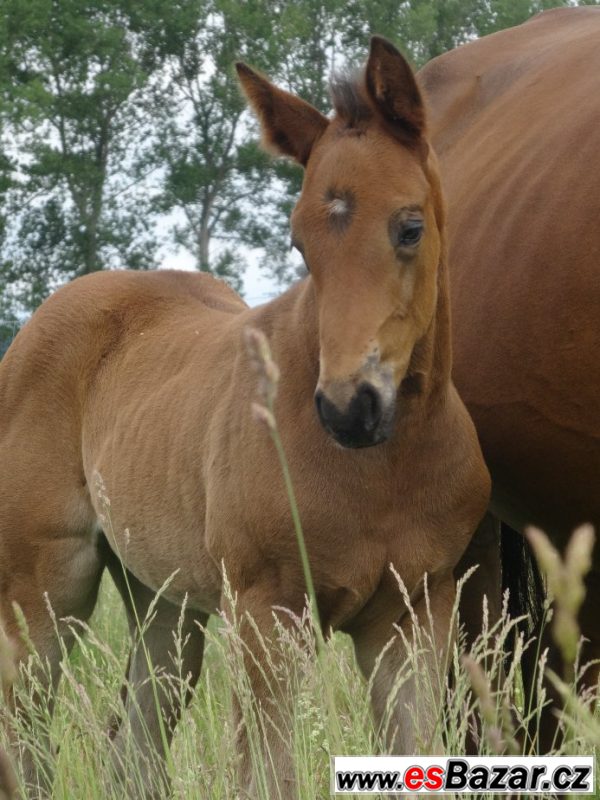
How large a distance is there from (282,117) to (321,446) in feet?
2.63

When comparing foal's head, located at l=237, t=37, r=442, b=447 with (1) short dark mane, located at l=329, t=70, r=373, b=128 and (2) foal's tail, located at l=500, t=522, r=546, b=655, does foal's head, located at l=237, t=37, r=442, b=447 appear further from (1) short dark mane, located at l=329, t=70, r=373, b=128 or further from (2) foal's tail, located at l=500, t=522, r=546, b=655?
(2) foal's tail, located at l=500, t=522, r=546, b=655

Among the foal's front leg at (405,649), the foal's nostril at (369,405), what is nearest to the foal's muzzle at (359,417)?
the foal's nostril at (369,405)

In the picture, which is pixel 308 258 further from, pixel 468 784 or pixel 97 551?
pixel 97 551

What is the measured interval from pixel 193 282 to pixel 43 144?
78.0 ft

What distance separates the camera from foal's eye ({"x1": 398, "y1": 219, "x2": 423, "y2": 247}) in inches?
104

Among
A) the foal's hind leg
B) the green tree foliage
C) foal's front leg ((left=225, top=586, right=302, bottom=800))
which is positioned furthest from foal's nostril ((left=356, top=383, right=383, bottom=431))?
the green tree foliage

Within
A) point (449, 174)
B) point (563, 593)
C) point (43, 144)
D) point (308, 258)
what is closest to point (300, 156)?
point (308, 258)

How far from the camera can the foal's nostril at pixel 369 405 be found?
2410 mm

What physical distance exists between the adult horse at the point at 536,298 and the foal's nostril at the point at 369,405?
2.33 feet

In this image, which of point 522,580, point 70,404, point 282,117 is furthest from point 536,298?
point 70,404

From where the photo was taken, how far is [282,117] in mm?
2973

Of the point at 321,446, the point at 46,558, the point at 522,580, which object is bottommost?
the point at 522,580

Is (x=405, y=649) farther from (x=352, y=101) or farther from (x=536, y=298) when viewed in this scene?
(x=352, y=101)

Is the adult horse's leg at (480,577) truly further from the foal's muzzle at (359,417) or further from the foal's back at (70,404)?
the foal's muzzle at (359,417)
